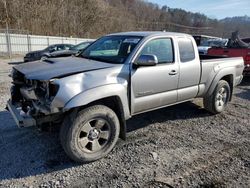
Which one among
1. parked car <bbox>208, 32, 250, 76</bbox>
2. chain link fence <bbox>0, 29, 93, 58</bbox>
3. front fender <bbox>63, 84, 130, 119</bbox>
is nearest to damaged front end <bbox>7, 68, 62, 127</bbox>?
front fender <bbox>63, 84, 130, 119</bbox>

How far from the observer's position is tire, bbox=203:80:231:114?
5723mm

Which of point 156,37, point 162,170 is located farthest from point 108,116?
point 156,37

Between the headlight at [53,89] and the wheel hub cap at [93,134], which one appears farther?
the wheel hub cap at [93,134]

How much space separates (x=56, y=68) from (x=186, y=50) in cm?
260

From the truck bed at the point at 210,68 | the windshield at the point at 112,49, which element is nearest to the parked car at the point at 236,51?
the truck bed at the point at 210,68

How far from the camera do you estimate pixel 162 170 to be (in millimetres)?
3553

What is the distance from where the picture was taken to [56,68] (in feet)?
12.3

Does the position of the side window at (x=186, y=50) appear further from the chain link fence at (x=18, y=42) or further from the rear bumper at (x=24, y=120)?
the chain link fence at (x=18, y=42)

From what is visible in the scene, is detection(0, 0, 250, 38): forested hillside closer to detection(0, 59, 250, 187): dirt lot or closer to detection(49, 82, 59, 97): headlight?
detection(0, 59, 250, 187): dirt lot

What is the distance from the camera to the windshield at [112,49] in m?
4.25

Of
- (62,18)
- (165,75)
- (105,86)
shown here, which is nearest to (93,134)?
(105,86)

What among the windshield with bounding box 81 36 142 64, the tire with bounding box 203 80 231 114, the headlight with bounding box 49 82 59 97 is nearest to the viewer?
the headlight with bounding box 49 82 59 97

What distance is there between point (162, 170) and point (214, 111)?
2.86 meters

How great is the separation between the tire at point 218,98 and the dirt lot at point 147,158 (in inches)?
17.6
